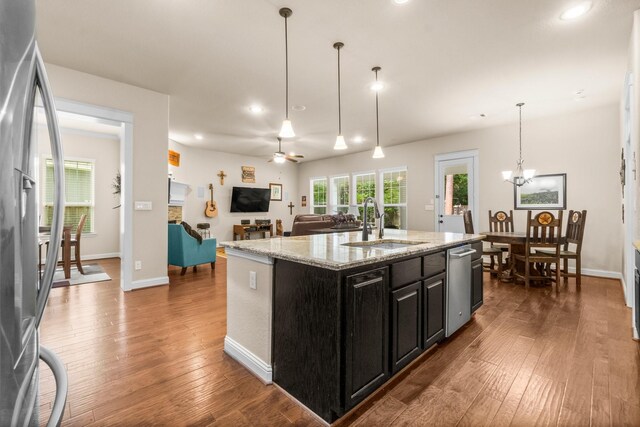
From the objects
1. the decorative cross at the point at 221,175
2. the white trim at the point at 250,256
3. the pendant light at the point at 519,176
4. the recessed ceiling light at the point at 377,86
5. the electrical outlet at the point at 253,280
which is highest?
the recessed ceiling light at the point at 377,86

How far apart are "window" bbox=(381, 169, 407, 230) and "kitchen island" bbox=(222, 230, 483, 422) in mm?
5295

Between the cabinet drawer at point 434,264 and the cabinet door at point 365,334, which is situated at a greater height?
the cabinet drawer at point 434,264

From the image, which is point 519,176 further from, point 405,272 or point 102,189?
point 102,189

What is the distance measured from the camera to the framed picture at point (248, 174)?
8.79 meters

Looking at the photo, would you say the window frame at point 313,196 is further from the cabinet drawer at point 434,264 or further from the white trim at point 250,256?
the white trim at point 250,256

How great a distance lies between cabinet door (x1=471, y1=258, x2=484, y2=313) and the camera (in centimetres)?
292

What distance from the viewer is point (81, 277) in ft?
15.2

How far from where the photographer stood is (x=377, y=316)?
68.0 inches

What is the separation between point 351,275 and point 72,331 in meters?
2.74

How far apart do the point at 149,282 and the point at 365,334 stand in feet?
11.9

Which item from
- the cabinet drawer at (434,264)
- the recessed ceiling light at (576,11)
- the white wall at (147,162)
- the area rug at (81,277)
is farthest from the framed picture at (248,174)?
the recessed ceiling light at (576,11)

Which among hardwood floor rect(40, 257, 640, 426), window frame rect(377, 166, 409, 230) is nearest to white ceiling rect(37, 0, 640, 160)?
window frame rect(377, 166, 409, 230)

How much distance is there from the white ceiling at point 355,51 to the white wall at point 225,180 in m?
2.96

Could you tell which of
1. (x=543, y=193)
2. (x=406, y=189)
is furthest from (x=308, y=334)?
(x=406, y=189)
